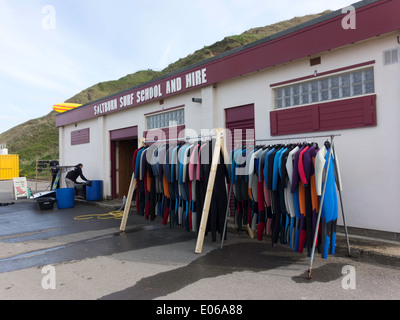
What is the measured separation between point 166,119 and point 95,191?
179 inches

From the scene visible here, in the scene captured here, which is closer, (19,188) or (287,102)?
(287,102)

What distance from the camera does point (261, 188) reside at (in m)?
4.77

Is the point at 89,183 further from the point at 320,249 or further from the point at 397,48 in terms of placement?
the point at 397,48

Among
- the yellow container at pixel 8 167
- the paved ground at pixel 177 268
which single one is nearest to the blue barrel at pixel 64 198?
the paved ground at pixel 177 268

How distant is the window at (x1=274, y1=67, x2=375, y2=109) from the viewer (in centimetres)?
516

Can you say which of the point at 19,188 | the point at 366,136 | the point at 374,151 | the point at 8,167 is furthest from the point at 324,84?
the point at 8,167

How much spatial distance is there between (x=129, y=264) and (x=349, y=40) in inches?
212

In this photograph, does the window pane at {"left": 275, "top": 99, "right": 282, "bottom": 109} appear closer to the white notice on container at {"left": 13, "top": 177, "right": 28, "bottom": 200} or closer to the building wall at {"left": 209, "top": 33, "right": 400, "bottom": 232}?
the building wall at {"left": 209, "top": 33, "right": 400, "bottom": 232}

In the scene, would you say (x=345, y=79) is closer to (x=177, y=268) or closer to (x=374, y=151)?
(x=374, y=151)

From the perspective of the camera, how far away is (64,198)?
10.3 metres

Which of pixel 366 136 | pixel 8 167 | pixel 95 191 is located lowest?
pixel 95 191

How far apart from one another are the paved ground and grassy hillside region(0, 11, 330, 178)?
107 ft

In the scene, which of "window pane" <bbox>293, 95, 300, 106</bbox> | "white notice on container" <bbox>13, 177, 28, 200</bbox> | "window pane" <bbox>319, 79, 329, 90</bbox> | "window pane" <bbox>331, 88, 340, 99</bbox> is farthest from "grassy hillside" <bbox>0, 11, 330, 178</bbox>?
"window pane" <bbox>331, 88, 340, 99</bbox>

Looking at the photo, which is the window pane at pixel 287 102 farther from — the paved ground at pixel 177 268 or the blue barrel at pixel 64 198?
the blue barrel at pixel 64 198
